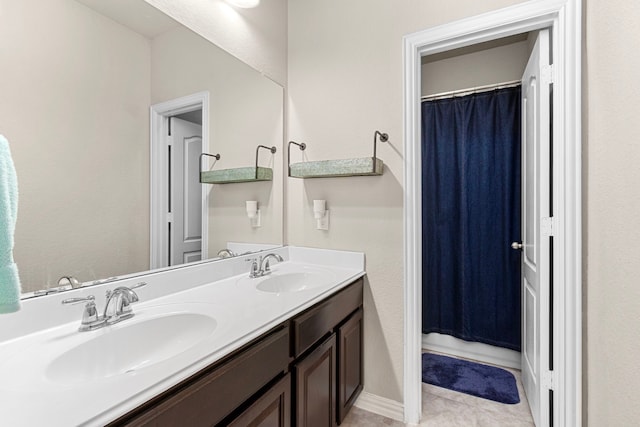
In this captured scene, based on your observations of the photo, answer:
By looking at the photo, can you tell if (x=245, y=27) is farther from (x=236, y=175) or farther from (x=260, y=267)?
(x=260, y=267)

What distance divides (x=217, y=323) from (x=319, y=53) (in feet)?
5.75

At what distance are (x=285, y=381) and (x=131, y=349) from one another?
514mm

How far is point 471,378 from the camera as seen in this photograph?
7.09ft

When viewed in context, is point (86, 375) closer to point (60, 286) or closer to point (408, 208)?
point (60, 286)

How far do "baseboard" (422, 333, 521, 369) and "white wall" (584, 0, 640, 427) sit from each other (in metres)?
1.09

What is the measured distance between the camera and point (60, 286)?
101cm

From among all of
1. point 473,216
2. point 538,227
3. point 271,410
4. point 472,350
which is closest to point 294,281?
point 271,410

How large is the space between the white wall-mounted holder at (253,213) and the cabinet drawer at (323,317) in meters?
0.69

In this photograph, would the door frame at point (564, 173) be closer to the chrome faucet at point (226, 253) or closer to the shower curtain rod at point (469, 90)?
the shower curtain rod at point (469, 90)

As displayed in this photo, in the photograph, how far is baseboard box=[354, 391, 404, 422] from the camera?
174cm

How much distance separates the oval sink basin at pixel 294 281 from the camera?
64.3 inches

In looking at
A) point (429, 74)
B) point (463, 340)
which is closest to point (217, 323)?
point (463, 340)

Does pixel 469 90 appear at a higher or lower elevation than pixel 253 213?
higher

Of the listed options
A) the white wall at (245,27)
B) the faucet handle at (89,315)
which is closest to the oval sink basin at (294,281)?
the faucet handle at (89,315)
